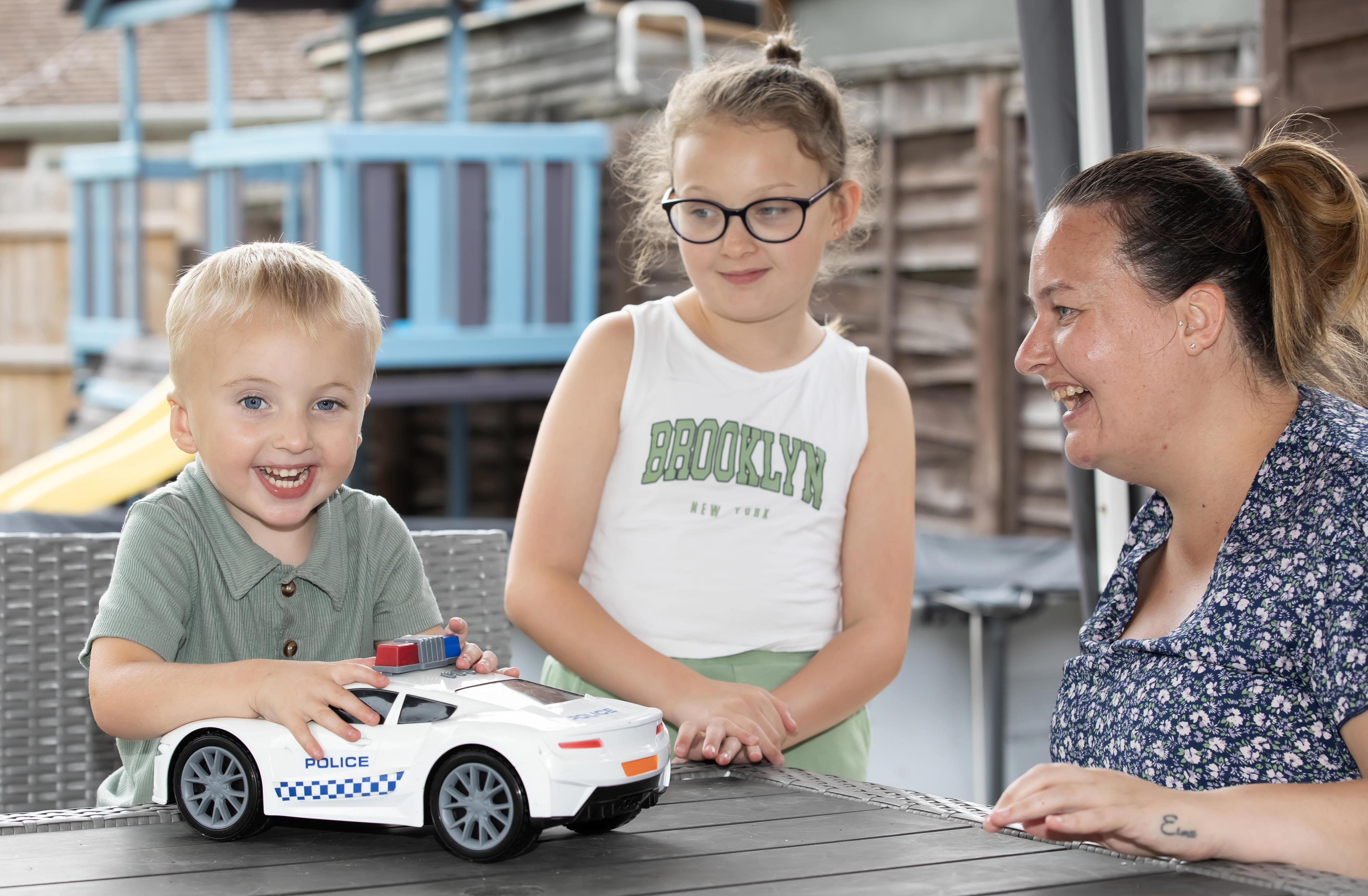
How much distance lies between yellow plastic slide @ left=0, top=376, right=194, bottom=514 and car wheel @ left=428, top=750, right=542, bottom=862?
3625mm

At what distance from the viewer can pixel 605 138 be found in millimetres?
6227

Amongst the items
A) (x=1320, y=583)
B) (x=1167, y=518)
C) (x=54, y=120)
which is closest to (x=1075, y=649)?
(x=1167, y=518)

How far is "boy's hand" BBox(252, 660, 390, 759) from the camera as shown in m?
1.08

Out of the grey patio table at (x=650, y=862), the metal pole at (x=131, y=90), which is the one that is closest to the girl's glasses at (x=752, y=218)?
the grey patio table at (x=650, y=862)

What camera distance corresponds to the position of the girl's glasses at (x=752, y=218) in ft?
5.83

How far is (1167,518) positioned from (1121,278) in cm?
33

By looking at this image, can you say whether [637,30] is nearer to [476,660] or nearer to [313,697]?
[476,660]

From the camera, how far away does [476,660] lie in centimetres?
122

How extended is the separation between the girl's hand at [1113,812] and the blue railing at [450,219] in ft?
15.9

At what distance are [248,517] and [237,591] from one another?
9 centimetres

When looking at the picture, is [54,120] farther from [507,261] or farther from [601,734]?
[601,734]

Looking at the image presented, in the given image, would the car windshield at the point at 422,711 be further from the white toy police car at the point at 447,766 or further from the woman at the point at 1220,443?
the woman at the point at 1220,443

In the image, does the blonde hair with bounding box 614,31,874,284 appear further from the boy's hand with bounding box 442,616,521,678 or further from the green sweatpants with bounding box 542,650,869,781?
the boy's hand with bounding box 442,616,521,678

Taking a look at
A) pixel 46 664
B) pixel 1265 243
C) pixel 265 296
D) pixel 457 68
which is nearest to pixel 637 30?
pixel 457 68
